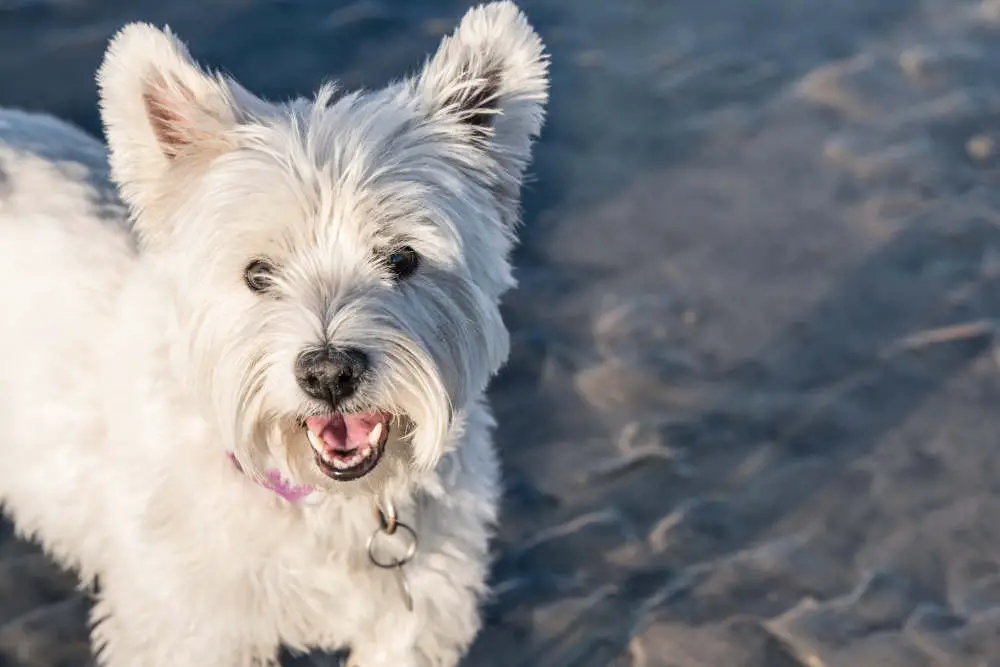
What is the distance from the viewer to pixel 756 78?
24.3ft

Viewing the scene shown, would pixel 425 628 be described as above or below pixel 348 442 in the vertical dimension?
below

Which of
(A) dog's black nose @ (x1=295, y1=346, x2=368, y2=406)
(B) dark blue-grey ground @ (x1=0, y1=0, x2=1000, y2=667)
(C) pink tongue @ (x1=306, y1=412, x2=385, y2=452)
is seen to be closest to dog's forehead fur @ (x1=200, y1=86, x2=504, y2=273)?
(A) dog's black nose @ (x1=295, y1=346, x2=368, y2=406)

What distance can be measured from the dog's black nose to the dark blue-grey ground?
1.83 meters

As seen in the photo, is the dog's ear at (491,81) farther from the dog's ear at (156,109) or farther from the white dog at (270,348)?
the dog's ear at (156,109)

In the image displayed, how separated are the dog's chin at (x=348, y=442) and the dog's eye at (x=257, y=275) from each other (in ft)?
1.29

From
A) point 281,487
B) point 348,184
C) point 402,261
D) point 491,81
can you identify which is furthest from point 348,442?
point 491,81

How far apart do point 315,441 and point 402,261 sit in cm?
57

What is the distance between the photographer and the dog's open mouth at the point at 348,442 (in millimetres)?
3426

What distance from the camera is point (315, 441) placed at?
3.43 meters

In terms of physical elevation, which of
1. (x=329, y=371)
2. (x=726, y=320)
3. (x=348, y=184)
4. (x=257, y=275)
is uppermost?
(x=348, y=184)

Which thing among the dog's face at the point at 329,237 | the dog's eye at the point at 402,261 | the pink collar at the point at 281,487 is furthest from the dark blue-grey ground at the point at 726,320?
the dog's eye at the point at 402,261

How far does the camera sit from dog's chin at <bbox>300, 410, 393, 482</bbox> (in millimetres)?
3426

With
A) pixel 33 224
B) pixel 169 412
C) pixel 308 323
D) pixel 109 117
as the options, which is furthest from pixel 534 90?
pixel 33 224

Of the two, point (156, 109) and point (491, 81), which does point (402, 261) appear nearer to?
point (491, 81)
